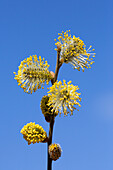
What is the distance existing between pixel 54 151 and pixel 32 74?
3.52 ft

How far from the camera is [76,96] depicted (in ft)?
10.5

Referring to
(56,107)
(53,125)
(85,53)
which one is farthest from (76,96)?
(85,53)

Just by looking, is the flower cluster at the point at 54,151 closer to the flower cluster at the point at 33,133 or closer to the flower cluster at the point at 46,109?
the flower cluster at the point at 33,133

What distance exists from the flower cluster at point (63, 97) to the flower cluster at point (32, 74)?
10.9 inches

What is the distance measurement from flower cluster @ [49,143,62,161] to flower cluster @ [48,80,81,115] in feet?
1.51

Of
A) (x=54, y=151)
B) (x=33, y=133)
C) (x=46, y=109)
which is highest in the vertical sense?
(x=46, y=109)

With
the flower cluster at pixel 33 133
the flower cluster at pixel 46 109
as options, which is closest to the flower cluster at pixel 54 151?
the flower cluster at pixel 33 133

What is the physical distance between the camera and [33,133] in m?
3.36

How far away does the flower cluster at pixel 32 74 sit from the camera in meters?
3.50

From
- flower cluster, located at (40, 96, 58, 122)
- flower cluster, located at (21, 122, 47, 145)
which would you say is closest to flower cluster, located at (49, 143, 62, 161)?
flower cluster, located at (21, 122, 47, 145)

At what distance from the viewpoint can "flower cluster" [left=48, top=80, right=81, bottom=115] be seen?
10.4 feet

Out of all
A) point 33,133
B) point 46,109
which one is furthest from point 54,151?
point 46,109

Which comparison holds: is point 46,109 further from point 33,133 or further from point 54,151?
point 54,151

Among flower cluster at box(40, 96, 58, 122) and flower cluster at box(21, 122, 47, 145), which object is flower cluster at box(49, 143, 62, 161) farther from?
flower cluster at box(40, 96, 58, 122)
